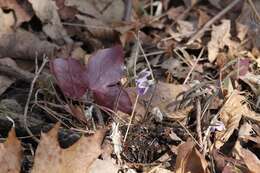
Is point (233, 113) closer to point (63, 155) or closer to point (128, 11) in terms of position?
point (63, 155)

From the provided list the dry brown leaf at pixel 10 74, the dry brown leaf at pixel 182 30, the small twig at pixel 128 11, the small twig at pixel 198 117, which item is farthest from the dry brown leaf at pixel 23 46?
the small twig at pixel 198 117

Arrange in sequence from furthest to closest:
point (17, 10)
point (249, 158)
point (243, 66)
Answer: point (17, 10), point (243, 66), point (249, 158)

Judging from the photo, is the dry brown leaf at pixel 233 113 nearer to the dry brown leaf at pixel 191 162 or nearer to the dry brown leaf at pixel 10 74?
the dry brown leaf at pixel 191 162

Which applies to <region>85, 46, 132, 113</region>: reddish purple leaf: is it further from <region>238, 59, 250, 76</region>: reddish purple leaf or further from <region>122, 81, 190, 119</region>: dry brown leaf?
<region>238, 59, 250, 76</region>: reddish purple leaf

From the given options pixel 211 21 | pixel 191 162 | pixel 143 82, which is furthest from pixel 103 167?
pixel 211 21

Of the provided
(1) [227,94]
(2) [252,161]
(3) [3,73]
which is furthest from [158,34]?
(2) [252,161]

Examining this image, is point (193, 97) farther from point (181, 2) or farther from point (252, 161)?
point (181, 2)
